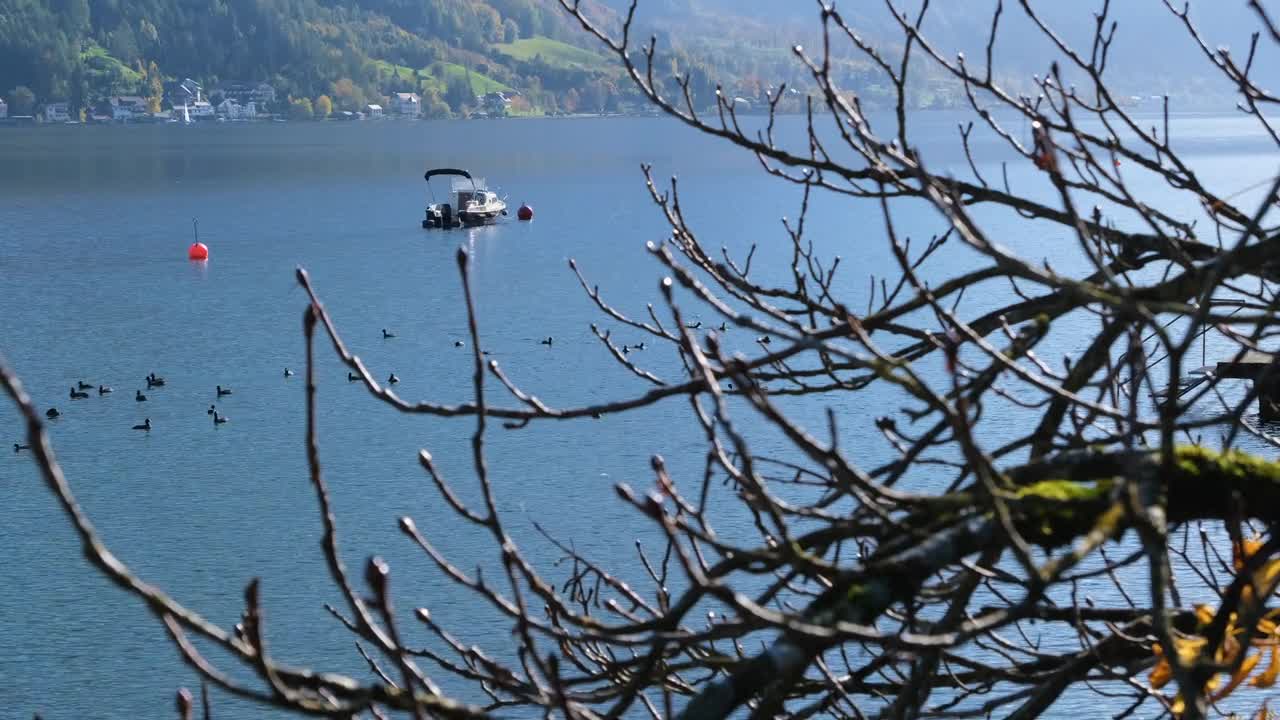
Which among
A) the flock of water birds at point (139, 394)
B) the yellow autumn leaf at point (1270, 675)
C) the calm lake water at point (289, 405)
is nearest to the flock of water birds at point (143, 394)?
the flock of water birds at point (139, 394)

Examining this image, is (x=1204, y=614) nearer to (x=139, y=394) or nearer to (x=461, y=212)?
(x=139, y=394)

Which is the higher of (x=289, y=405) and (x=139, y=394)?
(x=289, y=405)

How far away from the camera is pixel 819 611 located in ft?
8.80

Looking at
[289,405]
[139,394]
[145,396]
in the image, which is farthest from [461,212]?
[139,394]

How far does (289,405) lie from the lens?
39.2m

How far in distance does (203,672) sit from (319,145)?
170 metres

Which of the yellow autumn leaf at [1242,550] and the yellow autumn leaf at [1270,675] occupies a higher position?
the yellow autumn leaf at [1242,550]

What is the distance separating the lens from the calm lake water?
79.9 ft

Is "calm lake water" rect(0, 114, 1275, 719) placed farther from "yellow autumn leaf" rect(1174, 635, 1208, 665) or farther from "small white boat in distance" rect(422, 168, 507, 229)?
"small white boat in distance" rect(422, 168, 507, 229)

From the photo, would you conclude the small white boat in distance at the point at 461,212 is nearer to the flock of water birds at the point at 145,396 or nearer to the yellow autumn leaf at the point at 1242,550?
the flock of water birds at the point at 145,396

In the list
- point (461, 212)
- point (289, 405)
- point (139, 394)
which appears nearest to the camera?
point (139, 394)

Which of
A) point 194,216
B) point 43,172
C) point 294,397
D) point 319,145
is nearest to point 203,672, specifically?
point 294,397

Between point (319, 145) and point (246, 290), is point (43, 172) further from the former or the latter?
point (246, 290)

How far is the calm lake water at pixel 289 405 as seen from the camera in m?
24.4
